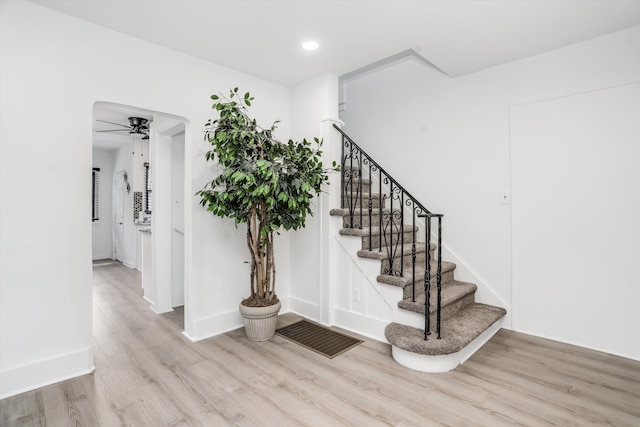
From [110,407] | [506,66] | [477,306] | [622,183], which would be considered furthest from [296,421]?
[506,66]

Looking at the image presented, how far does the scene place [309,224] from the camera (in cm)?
362

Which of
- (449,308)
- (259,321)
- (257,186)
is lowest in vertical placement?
(259,321)

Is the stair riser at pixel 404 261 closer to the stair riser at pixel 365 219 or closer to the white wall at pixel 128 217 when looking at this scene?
the stair riser at pixel 365 219

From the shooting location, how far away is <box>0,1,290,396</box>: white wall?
2.14 m

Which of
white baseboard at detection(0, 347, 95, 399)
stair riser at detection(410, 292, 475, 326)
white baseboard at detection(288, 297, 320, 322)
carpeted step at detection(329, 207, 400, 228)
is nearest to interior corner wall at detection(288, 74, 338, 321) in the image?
Answer: white baseboard at detection(288, 297, 320, 322)

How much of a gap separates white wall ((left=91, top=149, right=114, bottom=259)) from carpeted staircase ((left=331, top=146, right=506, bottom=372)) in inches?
261

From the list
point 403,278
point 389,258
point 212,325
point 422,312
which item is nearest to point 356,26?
point 389,258

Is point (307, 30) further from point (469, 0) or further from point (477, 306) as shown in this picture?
point (477, 306)

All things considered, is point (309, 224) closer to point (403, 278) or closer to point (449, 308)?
point (403, 278)

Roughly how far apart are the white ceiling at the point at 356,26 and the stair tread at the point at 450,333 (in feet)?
7.74

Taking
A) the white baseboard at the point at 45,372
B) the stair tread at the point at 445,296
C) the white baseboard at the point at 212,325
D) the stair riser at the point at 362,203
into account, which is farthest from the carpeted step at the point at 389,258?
the white baseboard at the point at 45,372

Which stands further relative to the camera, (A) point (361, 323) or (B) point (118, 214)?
(B) point (118, 214)

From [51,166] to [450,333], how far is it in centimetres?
317

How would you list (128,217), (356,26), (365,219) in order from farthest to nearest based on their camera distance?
(128,217) → (365,219) → (356,26)
